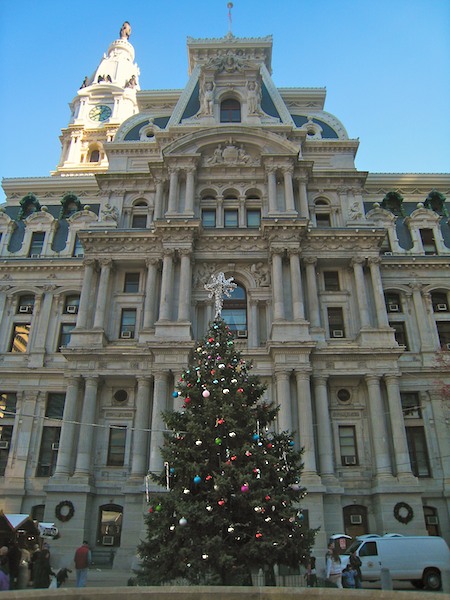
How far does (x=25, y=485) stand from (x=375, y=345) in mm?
19789

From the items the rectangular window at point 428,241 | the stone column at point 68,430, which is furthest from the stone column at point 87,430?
the rectangular window at point 428,241

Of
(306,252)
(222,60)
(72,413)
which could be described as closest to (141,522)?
(72,413)

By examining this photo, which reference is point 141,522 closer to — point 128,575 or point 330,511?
point 128,575

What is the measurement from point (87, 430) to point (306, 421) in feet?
35.7

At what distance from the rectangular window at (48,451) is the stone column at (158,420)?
618cm

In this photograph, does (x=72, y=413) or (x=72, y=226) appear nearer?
(x=72, y=413)

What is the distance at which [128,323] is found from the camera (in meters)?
30.8

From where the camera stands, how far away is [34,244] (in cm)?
3578

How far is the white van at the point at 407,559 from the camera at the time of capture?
1928 centimetres

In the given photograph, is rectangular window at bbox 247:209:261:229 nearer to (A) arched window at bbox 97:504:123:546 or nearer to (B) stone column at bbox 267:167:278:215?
(B) stone column at bbox 267:167:278:215

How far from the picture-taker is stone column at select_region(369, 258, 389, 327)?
2919cm

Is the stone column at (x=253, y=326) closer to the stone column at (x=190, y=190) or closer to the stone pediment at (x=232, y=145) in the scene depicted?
the stone column at (x=190, y=190)

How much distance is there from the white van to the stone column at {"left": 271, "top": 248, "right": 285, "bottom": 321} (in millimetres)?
12122

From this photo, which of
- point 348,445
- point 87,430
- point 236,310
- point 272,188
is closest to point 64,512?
point 87,430
